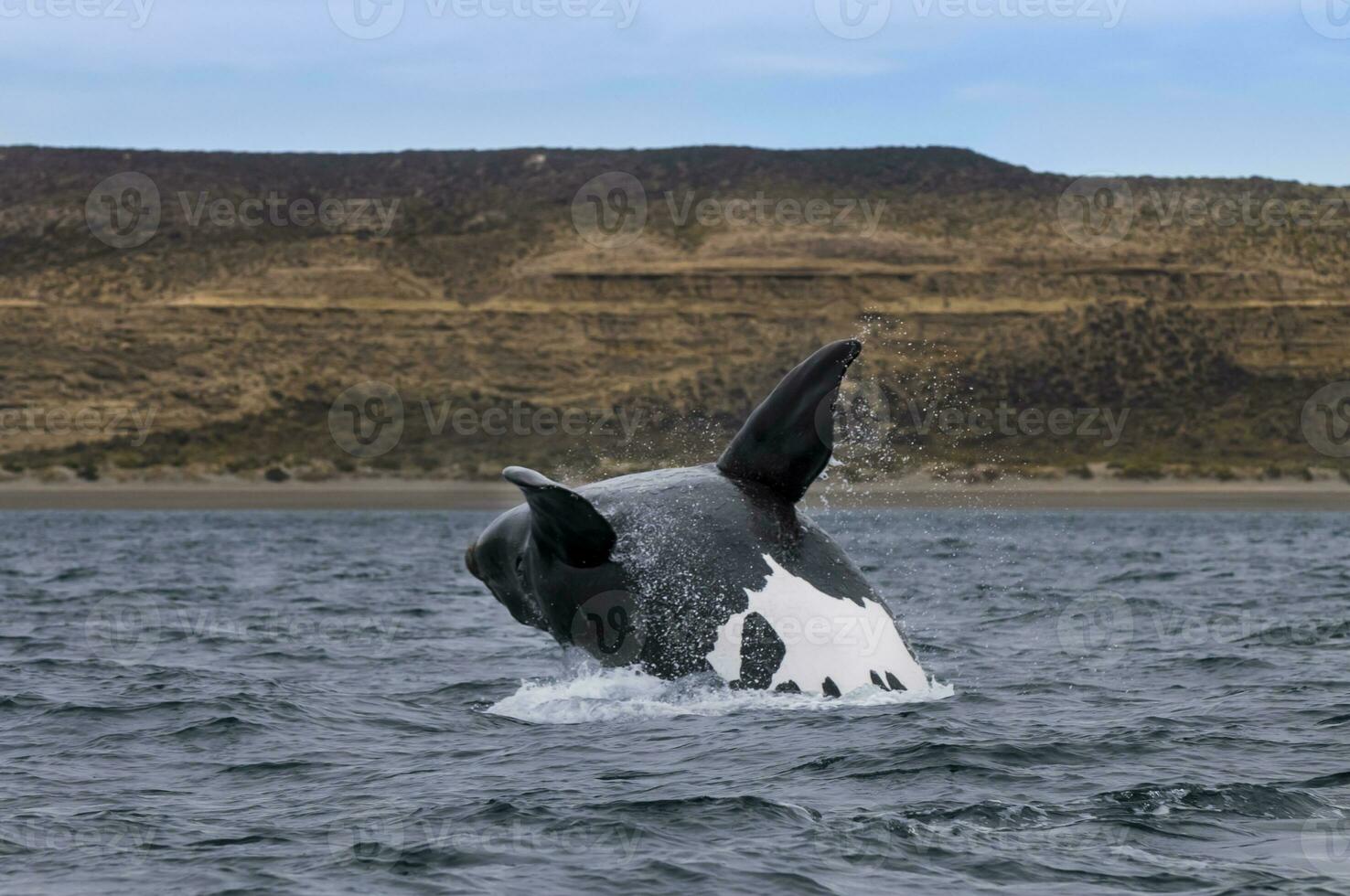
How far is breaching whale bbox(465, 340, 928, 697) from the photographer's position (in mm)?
10102

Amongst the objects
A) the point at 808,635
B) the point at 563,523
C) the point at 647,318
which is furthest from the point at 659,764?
the point at 647,318

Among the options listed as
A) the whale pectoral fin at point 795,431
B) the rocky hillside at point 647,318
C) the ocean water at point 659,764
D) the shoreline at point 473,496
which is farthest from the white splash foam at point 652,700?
the rocky hillside at point 647,318

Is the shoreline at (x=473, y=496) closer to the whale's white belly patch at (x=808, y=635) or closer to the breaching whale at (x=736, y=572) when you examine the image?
the breaching whale at (x=736, y=572)

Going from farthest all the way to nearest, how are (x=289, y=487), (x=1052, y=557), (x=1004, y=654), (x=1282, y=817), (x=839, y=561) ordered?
(x=289, y=487) → (x=1052, y=557) → (x=1004, y=654) → (x=839, y=561) → (x=1282, y=817)

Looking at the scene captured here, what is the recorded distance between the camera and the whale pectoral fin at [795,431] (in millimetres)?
9930

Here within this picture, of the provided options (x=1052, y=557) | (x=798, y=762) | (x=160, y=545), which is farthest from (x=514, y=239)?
(x=798, y=762)

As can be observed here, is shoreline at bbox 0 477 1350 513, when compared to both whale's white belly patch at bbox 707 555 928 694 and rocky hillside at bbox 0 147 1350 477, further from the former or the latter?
whale's white belly patch at bbox 707 555 928 694

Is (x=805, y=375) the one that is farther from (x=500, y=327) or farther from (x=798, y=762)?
(x=500, y=327)

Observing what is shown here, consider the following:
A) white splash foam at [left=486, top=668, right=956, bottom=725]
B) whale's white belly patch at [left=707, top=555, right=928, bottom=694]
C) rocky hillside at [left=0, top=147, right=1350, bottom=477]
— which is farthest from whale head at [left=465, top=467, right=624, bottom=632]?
rocky hillside at [left=0, top=147, right=1350, bottom=477]

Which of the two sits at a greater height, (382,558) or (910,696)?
(910,696)

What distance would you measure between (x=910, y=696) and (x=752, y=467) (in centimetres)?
182

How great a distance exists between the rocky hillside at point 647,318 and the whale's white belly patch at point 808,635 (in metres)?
50.1

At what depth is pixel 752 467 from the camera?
10641 mm

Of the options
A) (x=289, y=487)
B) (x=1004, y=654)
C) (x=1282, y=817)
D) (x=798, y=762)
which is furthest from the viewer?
(x=289, y=487)
